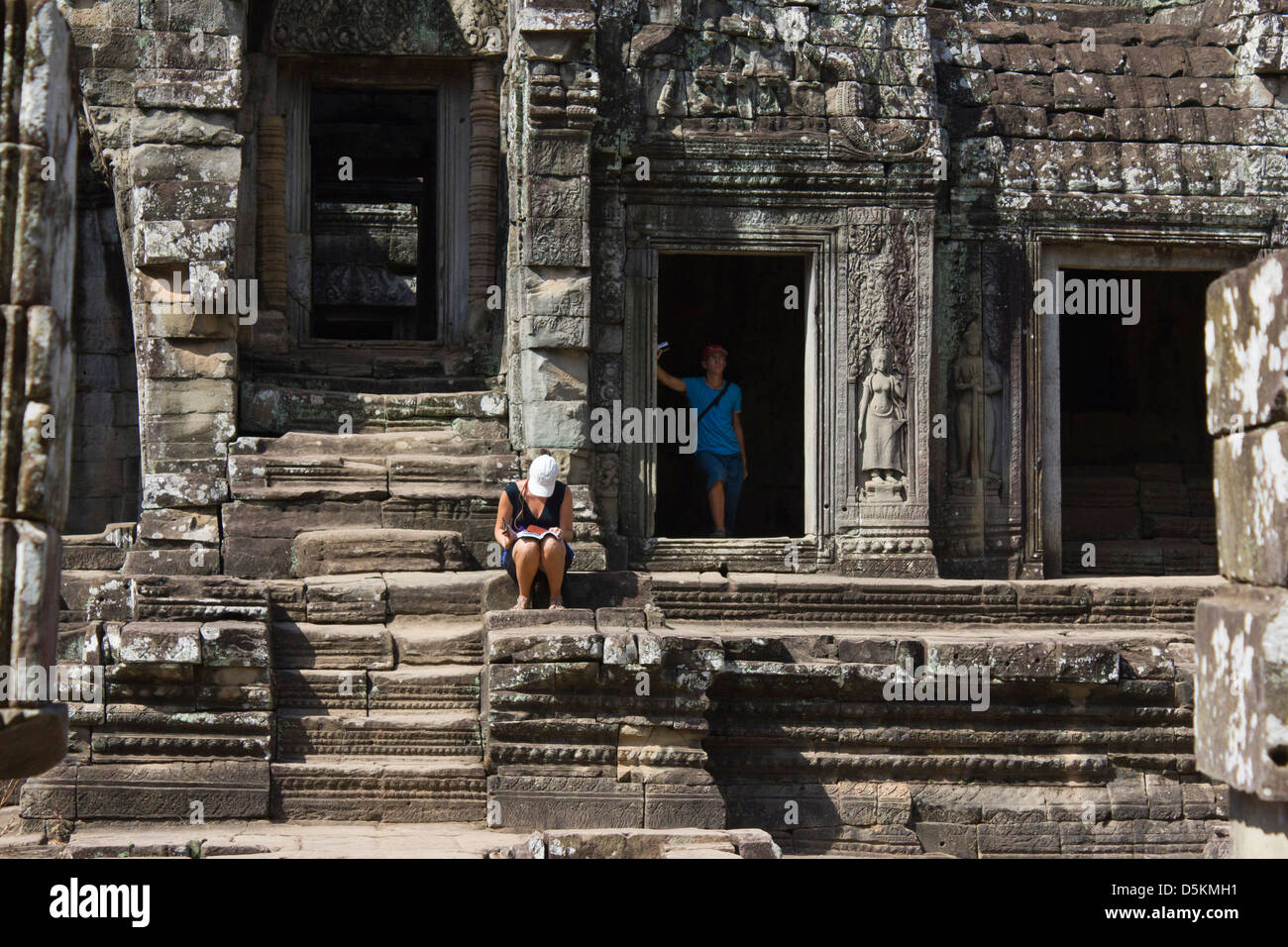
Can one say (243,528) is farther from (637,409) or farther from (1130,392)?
(1130,392)

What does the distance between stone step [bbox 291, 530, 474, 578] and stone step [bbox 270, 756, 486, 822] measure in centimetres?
168

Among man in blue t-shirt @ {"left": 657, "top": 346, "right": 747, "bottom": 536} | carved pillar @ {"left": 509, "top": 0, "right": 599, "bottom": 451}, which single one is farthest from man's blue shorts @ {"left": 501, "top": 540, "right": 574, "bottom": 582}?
man in blue t-shirt @ {"left": 657, "top": 346, "right": 747, "bottom": 536}

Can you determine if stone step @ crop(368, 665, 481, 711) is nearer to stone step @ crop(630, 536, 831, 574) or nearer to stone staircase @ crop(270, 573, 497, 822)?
stone staircase @ crop(270, 573, 497, 822)

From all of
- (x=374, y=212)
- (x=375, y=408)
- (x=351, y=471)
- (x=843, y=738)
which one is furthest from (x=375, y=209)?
(x=843, y=738)

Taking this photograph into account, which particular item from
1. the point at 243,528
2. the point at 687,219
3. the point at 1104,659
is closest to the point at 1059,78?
the point at 687,219

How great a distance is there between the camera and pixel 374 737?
28.8ft

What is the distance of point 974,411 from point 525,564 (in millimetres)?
4094

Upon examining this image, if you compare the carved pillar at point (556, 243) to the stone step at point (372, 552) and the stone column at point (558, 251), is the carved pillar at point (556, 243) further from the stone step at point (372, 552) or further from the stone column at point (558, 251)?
the stone step at point (372, 552)

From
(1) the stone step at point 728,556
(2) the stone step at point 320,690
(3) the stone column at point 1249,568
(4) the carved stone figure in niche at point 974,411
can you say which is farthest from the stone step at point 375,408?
(3) the stone column at point 1249,568

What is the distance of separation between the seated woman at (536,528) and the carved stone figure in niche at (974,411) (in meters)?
3.66

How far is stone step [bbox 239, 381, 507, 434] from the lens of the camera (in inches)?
441

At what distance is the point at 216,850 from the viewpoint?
7473mm

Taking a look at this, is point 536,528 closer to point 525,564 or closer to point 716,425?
point 525,564

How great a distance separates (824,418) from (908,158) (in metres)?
1.88
